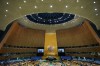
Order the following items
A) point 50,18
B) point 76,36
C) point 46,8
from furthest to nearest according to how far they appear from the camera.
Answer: point 50,18, point 76,36, point 46,8

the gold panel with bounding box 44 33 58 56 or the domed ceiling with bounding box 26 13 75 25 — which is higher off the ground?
the domed ceiling with bounding box 26 13 75 25

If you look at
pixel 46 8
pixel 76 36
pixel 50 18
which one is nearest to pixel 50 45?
pixel 50 18

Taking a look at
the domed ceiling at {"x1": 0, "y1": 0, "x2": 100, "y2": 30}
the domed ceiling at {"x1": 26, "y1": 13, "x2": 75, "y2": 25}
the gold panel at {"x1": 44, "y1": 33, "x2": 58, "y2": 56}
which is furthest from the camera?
the gold panel at {"x1": 44, "y1": 33, "x2": 58, "y2": 56}

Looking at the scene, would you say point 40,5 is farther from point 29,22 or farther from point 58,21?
point 58,21

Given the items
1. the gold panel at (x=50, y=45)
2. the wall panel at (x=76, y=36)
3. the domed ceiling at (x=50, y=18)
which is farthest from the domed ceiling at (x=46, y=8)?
the gold panel at (x=50, y=45)

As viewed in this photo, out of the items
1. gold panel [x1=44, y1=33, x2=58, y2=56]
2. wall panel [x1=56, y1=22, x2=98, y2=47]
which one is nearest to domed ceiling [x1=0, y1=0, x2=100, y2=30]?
wall panel [x1=56, y1=22, x2=98, y2=47]

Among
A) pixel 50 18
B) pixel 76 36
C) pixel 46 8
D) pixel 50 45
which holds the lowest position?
pixel 50 45

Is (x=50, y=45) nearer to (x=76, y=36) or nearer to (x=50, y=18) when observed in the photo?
(x=50, y=18)

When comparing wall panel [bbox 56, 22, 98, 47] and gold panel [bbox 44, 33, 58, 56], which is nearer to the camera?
wall panel [bbox 56, 22, 98, 47]

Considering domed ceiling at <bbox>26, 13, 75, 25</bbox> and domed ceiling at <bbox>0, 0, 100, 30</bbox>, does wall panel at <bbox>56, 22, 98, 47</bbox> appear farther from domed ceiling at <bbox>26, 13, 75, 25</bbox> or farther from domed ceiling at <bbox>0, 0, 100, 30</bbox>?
domed ceiling at <bbox>0, 0, 100, 30</bbox>

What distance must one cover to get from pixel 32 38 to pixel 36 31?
263 cm

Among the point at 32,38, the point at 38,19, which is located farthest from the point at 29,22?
the point at 32,38

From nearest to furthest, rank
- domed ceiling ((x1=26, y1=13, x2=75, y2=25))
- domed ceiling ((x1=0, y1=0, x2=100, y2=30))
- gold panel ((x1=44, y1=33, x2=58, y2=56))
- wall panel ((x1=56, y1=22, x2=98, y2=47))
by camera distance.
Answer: domed ceiling ((x1=0, y1=0, x2=100, y2=30)) → wall panel ((x1=56, y1=22, x2=98, y2=47)) → domed ceiling ((x1=26, y1=13, x2=75, y2=25)) → gold panel ((x1=44, y1=33, x2=58, y2=56))

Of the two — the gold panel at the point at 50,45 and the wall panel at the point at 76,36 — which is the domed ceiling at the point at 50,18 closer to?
the wall panel at the point at 76,36
